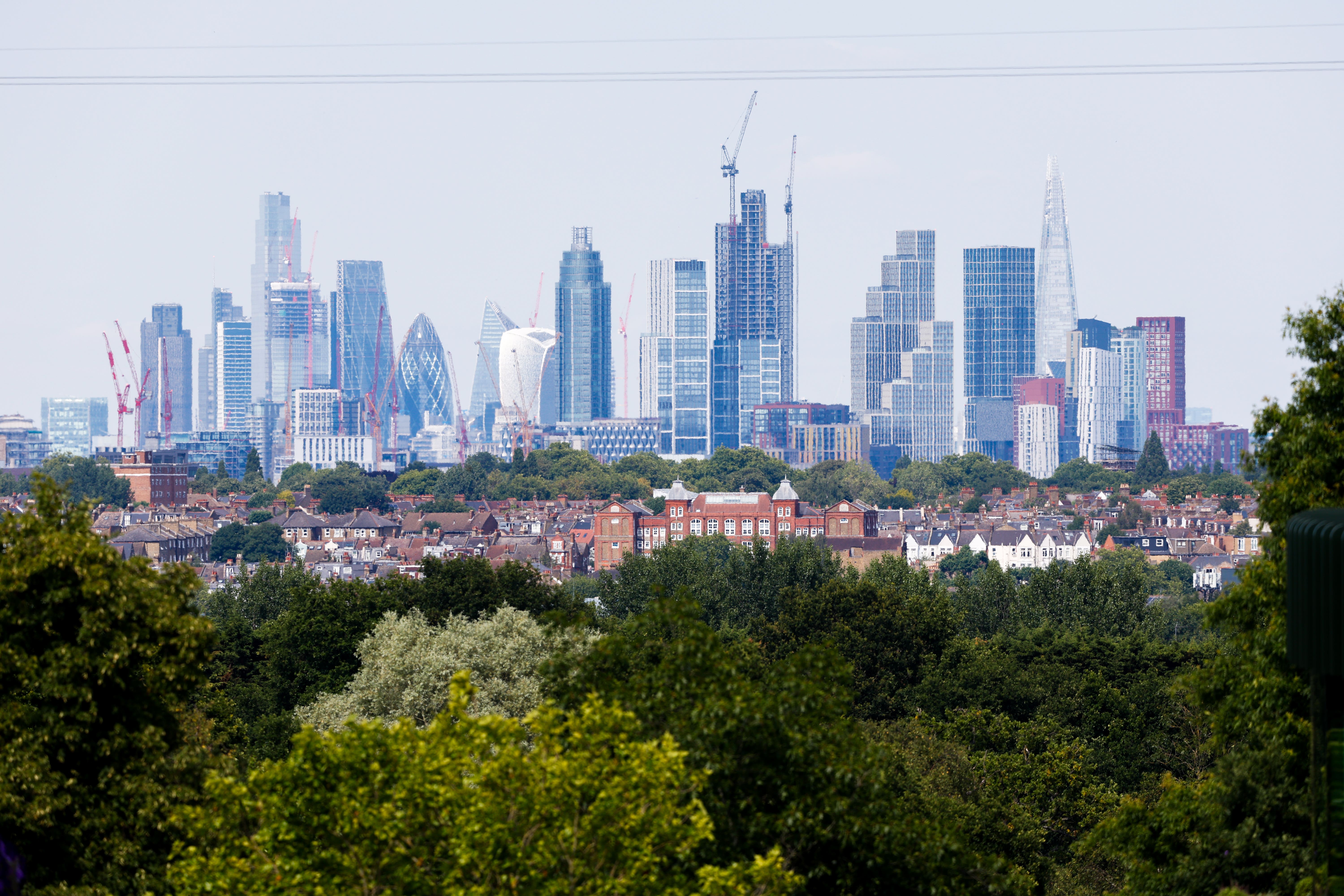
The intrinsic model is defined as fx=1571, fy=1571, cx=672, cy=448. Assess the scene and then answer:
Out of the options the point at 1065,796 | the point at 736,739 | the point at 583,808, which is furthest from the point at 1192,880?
the point at 1065,796

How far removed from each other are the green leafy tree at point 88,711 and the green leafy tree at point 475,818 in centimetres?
346

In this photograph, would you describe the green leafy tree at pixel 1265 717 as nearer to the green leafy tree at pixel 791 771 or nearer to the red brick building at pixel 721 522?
the green leafy tree at pixel 791 771

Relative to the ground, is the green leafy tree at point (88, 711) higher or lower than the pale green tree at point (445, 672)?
higher

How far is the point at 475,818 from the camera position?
557 inches

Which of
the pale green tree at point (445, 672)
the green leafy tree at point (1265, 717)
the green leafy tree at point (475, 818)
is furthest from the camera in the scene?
the pale green tree at point (445, 672)

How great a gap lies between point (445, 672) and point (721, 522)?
5104 inches

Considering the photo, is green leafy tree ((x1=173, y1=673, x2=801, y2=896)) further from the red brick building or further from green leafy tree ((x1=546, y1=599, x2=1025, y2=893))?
the red brick building

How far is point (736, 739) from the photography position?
16.3 metres

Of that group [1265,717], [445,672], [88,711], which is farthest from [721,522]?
[88,711]

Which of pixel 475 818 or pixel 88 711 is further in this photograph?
pixel 88 711

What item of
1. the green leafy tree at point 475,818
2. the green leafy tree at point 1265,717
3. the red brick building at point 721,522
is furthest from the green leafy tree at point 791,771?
the red brick building at point 721,522

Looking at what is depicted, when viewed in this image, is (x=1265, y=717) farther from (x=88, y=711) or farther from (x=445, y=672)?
(x=445, y=672)

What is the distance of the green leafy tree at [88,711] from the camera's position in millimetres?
18125

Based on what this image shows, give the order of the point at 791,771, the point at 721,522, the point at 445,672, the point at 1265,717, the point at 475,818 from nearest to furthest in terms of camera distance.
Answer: the point at 475,818 < the point at 791,771 < the point at 1265,717 < the point at 445,672 < the point at 721,522
